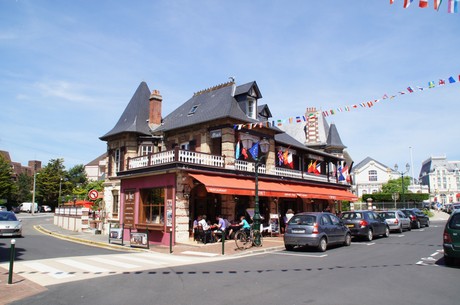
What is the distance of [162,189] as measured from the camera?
18516mm

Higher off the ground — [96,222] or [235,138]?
[235,138]

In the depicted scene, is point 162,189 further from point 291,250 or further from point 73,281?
point 73,281

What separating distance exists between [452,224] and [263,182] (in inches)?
489

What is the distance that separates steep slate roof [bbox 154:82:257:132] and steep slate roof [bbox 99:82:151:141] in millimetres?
1365

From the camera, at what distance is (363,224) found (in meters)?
17.7

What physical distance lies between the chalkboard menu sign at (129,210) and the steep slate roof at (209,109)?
4.56 meters

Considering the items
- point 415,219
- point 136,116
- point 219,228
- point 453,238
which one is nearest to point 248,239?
point 219,228

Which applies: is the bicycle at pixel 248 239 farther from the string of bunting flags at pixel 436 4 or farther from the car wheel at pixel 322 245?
the string of bunting flags at pixel 436 4

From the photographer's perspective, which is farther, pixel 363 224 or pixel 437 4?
pixel 363 224

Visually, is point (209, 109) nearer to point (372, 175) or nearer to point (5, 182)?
point (5, 182)

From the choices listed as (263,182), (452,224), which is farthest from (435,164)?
(452,224)

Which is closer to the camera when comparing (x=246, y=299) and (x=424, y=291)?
(x=246, y=299)

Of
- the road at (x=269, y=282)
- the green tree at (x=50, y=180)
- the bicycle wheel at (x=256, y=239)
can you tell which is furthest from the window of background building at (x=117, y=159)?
the green tree at (x=50, y=180)

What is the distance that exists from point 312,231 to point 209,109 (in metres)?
11.0
